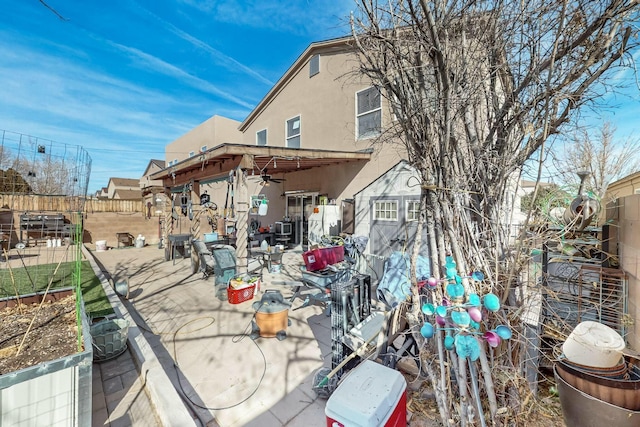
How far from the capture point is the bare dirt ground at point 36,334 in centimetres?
201

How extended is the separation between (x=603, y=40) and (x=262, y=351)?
13.3ft

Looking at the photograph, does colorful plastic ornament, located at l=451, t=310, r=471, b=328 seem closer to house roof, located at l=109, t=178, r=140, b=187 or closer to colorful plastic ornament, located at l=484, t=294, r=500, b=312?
colorful plastic ornament, located at l=484, t=294, r=500, b=312

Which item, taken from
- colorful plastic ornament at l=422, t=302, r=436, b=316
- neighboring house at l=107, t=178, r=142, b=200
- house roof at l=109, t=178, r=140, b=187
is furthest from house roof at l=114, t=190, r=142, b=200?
colorful plastic ornament at l=422, t=302, r=436, b=316

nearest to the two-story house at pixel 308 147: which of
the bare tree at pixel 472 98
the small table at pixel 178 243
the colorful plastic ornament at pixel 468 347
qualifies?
the small table at pixel 178 243

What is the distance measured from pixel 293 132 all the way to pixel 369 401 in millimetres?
10636

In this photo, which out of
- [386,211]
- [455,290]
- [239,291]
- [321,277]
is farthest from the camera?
[386,211]

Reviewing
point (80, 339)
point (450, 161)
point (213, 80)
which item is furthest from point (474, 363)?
point (213, 80)

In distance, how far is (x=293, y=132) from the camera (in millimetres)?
11016

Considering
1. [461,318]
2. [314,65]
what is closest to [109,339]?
[461,318]

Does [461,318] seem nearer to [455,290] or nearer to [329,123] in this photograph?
[455,290]

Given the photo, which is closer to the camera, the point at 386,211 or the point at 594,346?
the point at 594,346

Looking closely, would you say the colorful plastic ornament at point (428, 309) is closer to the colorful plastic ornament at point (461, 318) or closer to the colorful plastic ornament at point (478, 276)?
the colorful plastic ornament at point (461, 318)

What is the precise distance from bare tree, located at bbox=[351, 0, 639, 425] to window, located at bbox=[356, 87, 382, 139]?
5913 millimetres

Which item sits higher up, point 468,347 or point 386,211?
point 386,211
